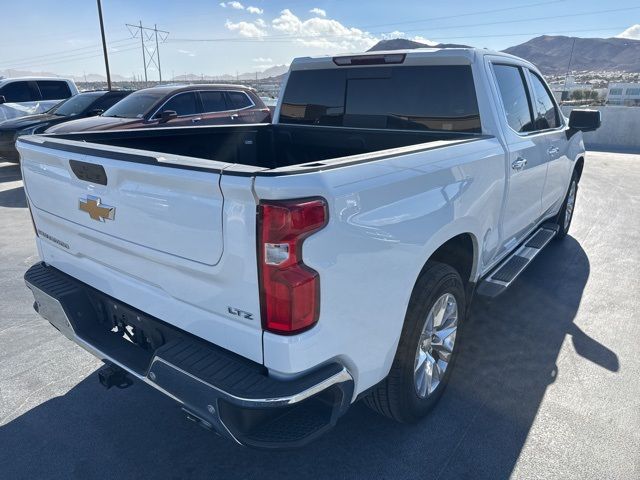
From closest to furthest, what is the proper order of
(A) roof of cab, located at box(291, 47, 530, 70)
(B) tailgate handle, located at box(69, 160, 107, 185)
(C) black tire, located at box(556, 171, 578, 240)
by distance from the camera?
(B) tailgate handle, located at box(69, 160, 107, 185) < (A) roof of cab, located at box(291, 47, 530, 70) < (C) black tire, located at box(556, 171, 578, 240)

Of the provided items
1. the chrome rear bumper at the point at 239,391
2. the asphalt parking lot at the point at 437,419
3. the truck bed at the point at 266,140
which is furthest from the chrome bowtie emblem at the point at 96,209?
the asphalt parking lot at the point at 437,419

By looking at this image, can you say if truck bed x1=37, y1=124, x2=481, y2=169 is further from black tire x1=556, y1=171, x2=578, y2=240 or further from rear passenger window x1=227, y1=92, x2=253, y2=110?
rear passenger window x1=227, y1=92, x2=253, y2=110

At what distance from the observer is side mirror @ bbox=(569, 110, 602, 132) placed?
15.4ft

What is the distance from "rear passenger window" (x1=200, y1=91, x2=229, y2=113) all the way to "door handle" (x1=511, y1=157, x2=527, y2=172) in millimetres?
7646

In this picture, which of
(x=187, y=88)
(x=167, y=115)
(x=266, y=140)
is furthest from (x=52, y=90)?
(x=266, y=140)

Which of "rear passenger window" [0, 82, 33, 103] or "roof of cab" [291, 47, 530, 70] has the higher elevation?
"roof of cab" [291, 47, 530, 70]

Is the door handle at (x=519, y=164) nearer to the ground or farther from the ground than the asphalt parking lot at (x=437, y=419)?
farther from the ground

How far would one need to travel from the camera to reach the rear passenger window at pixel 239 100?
10.3 meters

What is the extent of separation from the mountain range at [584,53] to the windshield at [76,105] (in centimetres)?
14663

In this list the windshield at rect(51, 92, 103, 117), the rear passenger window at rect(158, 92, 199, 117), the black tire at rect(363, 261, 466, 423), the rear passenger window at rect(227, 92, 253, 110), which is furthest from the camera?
the windshield at rect(51, 92, 103, 117)

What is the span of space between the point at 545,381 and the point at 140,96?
354 inches

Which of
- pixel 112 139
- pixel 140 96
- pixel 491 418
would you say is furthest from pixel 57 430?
pixel 140 96

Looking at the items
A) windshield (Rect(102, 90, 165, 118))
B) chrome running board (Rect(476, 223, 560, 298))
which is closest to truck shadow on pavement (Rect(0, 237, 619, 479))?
chrome running board (Rect(476, 223, 560, 298))

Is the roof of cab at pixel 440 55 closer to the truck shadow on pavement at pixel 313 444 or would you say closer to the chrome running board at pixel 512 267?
the chrome running board at pixel 512 267
